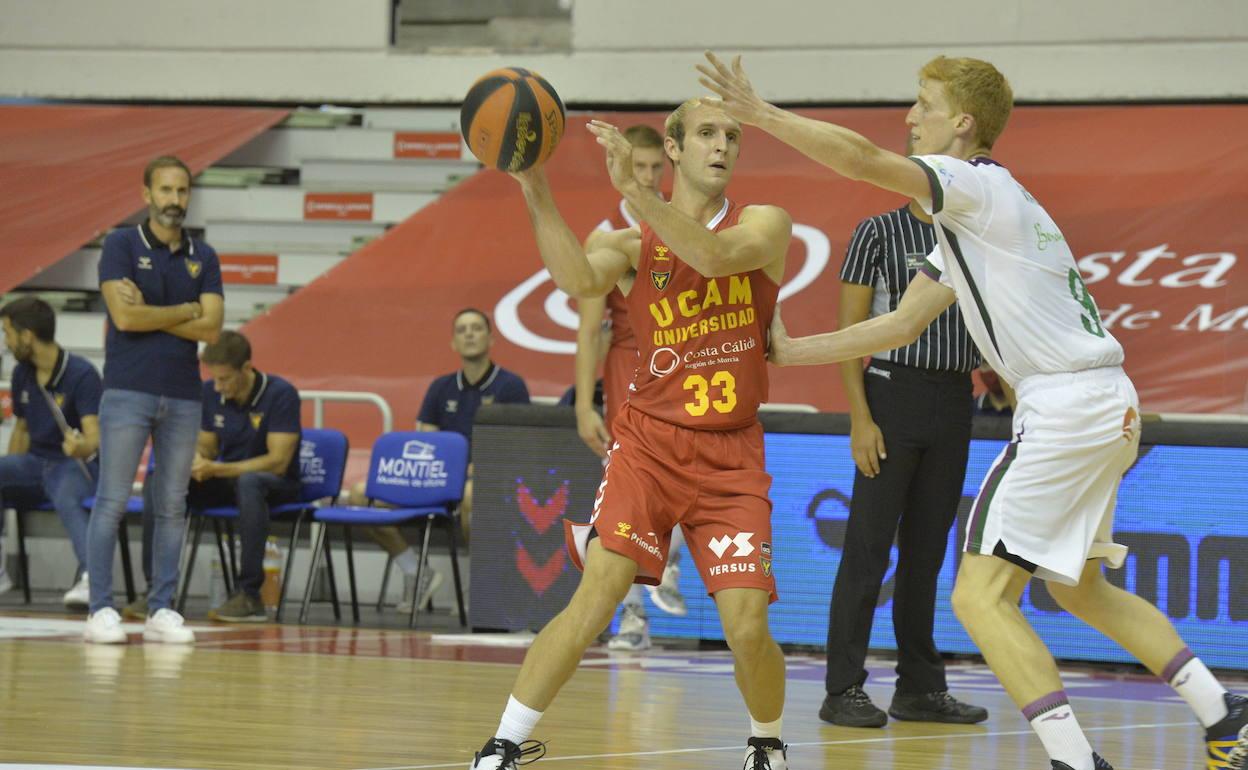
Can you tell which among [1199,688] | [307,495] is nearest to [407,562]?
[307,495]

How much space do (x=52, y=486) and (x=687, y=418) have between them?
7.17 metres

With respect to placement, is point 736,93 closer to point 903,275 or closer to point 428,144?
point 903,275

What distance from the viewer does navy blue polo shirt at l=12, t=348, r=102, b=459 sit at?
10.7m

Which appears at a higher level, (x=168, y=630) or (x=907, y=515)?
(x=907, y=515)

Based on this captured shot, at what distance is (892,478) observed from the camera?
6.29 metres

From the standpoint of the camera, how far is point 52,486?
1073 centimetres

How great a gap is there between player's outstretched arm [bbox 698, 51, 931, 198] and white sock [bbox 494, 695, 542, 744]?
5.11 feet

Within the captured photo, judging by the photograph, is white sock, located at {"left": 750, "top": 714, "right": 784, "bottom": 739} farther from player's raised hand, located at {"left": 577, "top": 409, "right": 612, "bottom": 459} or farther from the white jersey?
player's raised hand, located at {"left": 577, "top": 409, "right": 612, "bottom": 459}

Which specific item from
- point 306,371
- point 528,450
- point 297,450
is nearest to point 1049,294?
point 528,450

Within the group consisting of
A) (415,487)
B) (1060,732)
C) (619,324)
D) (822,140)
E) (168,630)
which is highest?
(822,140)

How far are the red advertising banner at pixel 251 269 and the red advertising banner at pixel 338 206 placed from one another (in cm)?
55

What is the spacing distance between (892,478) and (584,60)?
9.14 metres

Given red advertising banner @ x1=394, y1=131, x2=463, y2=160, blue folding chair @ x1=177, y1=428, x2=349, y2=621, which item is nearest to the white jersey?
blue folding chair @ x1=177, y1=428, x2=349, y2=621

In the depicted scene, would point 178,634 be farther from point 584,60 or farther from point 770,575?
point 584,60
